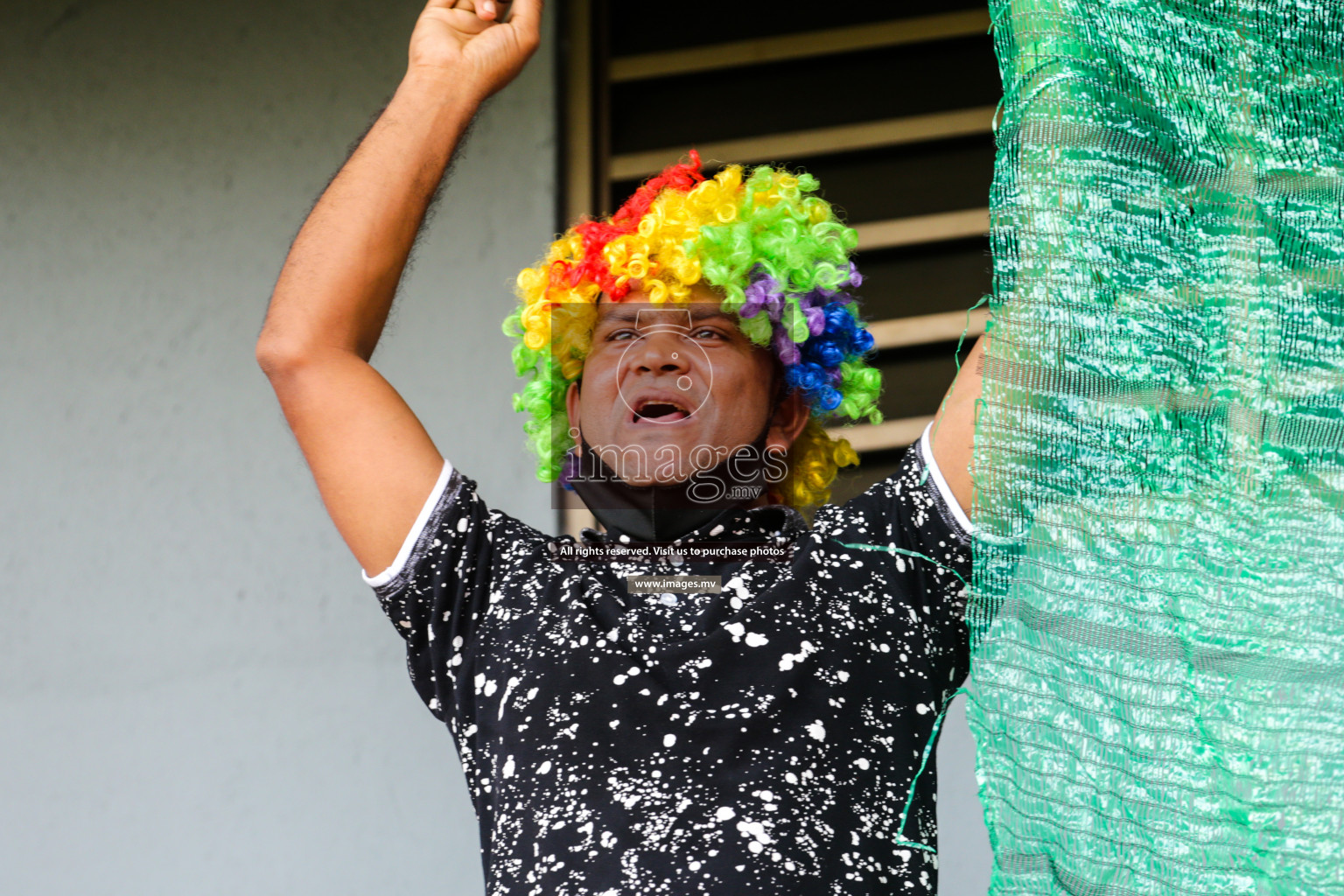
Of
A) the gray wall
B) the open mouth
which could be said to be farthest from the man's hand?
the gray wall

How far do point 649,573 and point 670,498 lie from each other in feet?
0.36

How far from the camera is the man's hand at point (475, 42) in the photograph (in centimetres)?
165

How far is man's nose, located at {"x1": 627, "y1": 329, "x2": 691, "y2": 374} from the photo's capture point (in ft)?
5.55

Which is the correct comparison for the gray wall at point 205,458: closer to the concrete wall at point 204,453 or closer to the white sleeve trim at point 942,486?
the concrete wall at point 204,453

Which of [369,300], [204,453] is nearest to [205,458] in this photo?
[204,453]

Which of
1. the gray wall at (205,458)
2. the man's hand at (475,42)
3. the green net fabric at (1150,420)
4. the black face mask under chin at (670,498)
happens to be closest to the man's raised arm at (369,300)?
the man's hand at (475,42)

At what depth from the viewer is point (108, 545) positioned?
9.10 ft

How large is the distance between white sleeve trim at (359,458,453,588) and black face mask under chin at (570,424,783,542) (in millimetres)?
214

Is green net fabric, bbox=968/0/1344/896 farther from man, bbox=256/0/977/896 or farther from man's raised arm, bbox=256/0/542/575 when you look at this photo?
man's raised arm, bbox=256/0/542/575

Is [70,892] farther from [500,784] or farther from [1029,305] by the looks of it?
[1029,305]

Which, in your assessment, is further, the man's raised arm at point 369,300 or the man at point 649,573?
the man's raised arm at point 369,300

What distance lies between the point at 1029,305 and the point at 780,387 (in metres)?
0.68

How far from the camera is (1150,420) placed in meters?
1.18

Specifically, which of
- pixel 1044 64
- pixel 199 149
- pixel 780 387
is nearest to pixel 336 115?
pixel 199 149
